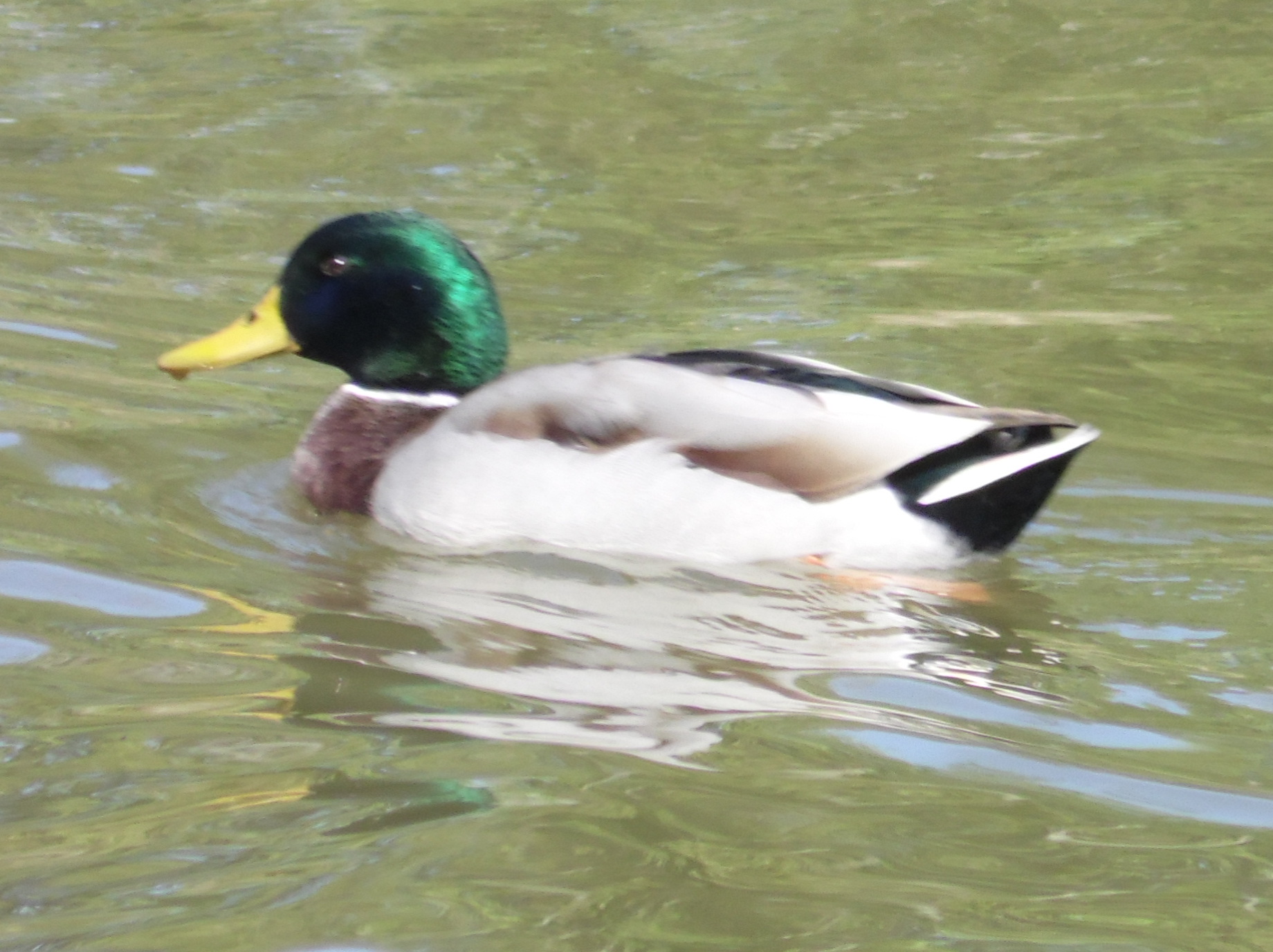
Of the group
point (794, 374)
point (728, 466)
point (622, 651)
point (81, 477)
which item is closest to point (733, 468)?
point (728, 466)

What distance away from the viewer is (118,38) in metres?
12.0

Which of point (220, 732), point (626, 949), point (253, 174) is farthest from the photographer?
point (253, 174)

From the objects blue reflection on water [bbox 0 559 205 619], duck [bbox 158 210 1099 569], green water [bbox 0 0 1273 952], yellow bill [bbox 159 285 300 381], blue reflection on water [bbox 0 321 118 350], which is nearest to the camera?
green water [bbox 0 0 1273 952]

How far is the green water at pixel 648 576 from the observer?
10.2 ft

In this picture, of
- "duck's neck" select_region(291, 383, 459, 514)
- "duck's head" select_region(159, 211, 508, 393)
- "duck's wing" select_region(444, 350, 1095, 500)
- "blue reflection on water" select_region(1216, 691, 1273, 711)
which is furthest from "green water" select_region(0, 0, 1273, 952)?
"duck's head" select_region(159, 211, 508, 393)

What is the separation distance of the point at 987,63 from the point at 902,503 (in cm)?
688

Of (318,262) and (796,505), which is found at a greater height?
(318,262)

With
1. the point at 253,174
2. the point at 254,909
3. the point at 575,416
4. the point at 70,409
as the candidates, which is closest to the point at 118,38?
the point at 253,174

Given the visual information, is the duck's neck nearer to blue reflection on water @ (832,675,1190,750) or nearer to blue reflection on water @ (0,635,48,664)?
blue reflection on water @ (0,635,48,664)

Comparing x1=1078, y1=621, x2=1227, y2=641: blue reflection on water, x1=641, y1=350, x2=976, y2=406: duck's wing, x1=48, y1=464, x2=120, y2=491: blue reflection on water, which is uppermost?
x1=641, y1=350, x2=976, y2=406: duck's wing

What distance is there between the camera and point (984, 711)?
156 inches

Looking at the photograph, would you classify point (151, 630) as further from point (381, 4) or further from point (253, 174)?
point (381, 4)

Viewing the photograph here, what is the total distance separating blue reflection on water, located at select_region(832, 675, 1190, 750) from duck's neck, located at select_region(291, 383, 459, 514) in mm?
1764

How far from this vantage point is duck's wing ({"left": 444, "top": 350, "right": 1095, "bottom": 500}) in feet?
16.1
